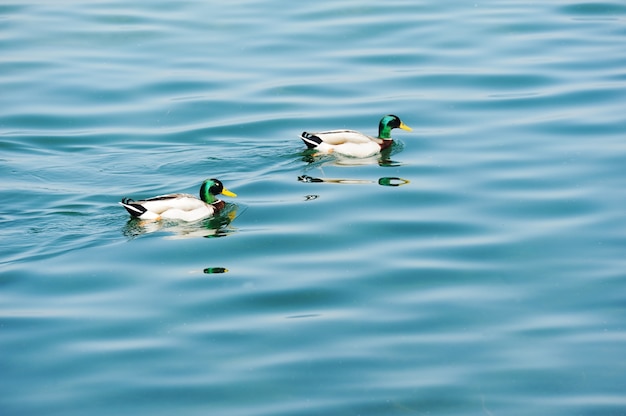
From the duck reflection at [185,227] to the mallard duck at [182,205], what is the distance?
0.25 feet

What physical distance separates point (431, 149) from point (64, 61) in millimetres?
Result: 8303

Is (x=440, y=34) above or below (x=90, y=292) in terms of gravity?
above

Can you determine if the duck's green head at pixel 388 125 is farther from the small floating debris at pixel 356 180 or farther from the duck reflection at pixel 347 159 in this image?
the small floating debris at pixel 356 180

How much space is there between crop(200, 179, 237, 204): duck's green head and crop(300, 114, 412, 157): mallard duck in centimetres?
213

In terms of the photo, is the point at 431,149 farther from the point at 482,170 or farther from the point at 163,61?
the point at 163,61

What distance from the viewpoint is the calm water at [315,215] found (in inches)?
447

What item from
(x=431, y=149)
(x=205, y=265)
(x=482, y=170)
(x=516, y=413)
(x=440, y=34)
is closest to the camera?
(x=516, y=413)

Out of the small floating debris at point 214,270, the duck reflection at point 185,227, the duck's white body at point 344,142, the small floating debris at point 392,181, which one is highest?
the duck's white body at point 344,142

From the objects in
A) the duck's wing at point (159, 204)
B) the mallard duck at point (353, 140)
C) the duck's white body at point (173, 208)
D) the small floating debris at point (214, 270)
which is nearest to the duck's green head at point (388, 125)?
the mallard duck at point (353, 140)

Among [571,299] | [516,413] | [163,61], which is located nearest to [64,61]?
[163,61]

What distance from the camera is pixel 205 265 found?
14.0 m

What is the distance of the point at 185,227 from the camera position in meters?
15.6

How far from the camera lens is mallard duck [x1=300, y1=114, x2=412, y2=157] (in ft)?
57.8

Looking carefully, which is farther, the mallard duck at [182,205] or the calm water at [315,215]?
the mallard duck at [182,205]
